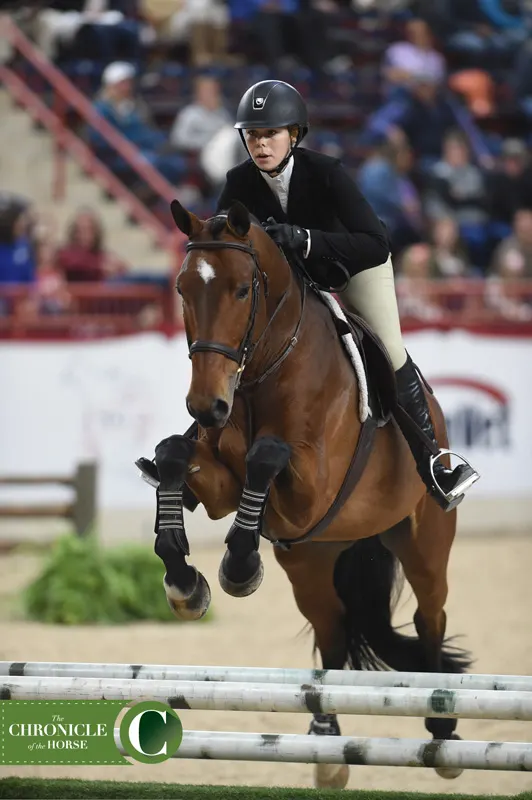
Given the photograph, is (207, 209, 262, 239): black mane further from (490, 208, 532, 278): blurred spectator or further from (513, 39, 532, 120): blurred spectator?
(513, 39, 532, 120): blurred spectator

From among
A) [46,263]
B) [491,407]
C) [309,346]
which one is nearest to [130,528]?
[46,263]

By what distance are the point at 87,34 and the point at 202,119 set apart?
1991 mm

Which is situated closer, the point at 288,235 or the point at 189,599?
the point at 189,599

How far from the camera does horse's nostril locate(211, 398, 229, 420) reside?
3.67 meters

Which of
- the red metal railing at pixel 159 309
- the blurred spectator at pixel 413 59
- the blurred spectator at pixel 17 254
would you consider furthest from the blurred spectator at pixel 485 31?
A: the blurred spectator at pixel 17 254

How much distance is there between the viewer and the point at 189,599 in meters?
3.87

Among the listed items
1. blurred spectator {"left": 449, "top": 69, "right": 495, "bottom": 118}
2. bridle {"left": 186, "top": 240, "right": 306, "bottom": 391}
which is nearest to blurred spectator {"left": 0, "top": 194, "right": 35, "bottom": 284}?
blurred spectator {"left": 449, "top": 69, "right": 495, "bottom": 118}

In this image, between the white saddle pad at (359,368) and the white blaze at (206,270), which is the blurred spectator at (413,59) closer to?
the white saddle pad at (359,368)

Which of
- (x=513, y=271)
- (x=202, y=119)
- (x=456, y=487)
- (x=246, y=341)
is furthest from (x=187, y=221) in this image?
(x=202, y=119)

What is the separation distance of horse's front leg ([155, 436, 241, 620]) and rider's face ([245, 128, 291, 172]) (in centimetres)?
99

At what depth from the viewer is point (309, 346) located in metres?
4.24

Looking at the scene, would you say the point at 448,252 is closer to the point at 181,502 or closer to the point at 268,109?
the point at 268,109

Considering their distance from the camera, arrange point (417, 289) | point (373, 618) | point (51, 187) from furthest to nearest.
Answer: point (51, 187) < point (417, 289) < point (373, 618)

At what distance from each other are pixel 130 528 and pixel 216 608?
7.09ft
